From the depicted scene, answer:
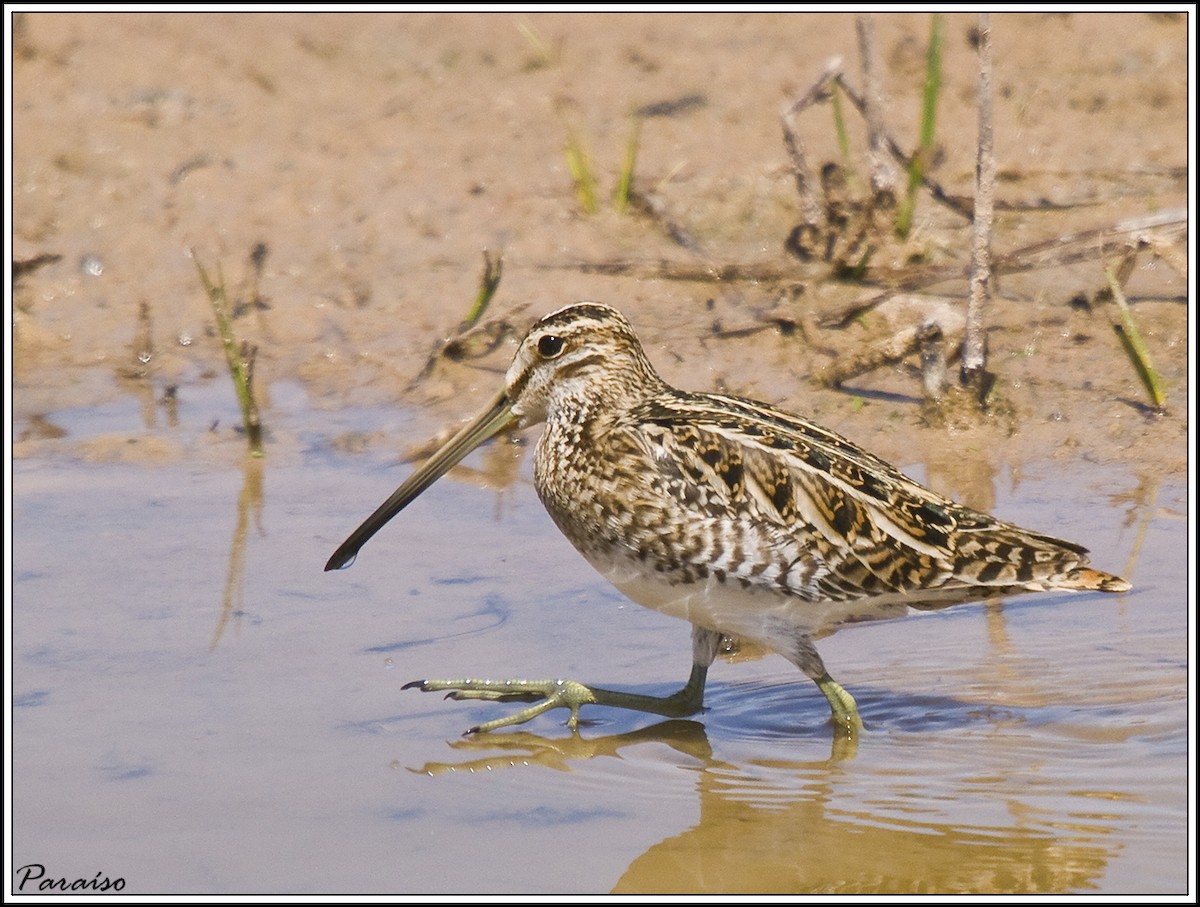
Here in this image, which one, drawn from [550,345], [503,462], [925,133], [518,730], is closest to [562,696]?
[518,730]

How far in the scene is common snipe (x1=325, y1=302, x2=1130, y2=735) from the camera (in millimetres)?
4430

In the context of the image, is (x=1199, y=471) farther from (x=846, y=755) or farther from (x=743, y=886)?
(x=743, y=886)

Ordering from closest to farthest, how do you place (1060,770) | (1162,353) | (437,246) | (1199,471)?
(1060,770) → (1199,471) → (1162,353) → (437,246)

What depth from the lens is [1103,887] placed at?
370cm

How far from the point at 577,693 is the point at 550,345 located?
3.38ft

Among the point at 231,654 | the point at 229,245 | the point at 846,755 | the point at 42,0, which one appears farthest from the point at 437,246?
the point at 846,755

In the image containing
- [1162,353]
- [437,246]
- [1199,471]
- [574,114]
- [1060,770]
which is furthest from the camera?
[574,114]

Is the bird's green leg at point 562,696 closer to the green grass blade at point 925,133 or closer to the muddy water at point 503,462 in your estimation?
the muddy water at point 503,462

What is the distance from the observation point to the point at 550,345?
16.1ft

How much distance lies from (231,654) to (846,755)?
188 centimetres

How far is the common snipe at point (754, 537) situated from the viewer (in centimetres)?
443

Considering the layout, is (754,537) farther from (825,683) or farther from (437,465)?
(437,465)

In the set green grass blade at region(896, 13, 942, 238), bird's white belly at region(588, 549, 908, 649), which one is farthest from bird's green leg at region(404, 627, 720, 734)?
green grass blade at region(896, 13, 942, 238)

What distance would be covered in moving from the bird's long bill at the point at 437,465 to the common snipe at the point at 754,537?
0.35 m
